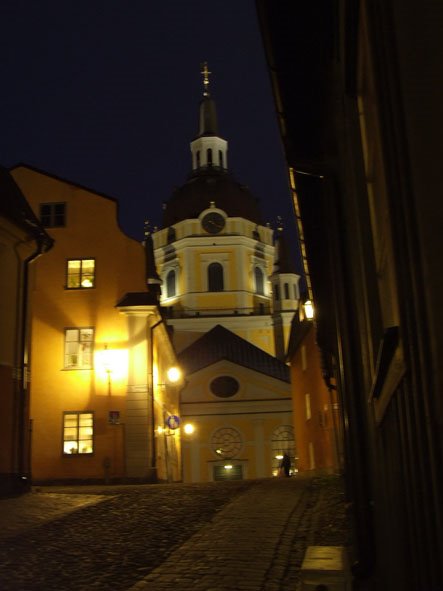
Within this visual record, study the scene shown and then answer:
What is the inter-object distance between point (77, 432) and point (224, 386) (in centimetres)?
2901

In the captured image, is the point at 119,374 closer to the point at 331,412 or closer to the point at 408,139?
the point at 331,412

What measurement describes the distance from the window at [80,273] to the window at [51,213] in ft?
4.87

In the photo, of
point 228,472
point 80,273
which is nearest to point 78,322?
point 80,273

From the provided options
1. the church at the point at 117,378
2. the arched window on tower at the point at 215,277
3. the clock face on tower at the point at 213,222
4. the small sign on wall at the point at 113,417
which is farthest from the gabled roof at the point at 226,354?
the small sign on wall at the point at 113,417

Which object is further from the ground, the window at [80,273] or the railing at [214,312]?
the railing at [214,312]

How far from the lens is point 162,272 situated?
68812 mm

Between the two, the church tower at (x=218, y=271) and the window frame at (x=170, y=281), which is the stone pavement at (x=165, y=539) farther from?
the window frame at (x=170, y=281)

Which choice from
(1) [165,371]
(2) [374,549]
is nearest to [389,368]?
(2) [374,549]

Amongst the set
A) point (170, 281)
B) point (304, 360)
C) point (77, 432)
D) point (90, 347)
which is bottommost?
point (77, 432)

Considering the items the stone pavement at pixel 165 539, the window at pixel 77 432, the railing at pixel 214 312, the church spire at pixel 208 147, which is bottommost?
the stone pavement at pixel 165 539

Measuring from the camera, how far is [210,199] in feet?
237

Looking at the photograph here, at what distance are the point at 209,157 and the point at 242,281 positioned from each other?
18.9m

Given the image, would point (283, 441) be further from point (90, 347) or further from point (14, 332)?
point (14, 332)

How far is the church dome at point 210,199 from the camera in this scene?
70.8 meters
